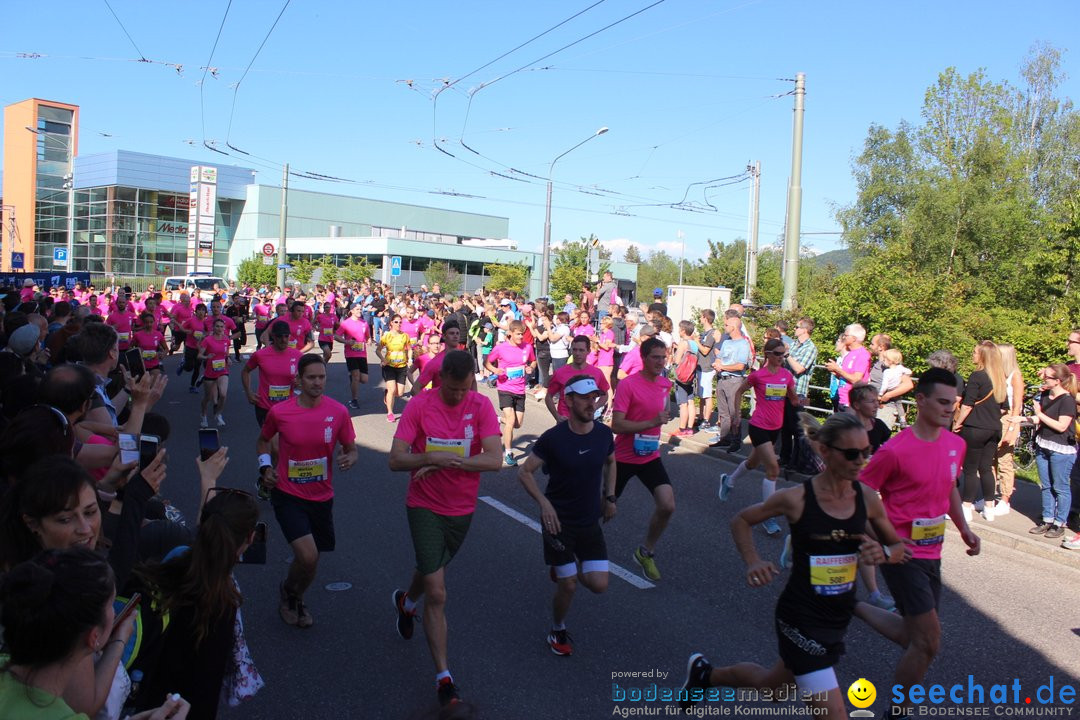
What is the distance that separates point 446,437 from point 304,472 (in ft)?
3.89

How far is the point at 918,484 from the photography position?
4.56 m

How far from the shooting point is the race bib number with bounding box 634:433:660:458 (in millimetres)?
6703

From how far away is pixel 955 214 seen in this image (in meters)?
34.2

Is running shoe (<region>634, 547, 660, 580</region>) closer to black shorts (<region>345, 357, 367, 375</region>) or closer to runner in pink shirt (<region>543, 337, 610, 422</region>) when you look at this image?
runner in pink shirt (<region>543, 337, 610, 422</region>)

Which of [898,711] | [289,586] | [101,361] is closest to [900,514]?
[898,711]

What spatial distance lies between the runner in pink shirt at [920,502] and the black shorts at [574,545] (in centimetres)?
158

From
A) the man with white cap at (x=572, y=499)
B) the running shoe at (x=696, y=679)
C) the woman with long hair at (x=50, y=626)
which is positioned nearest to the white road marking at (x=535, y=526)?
the man with white cap at (x=572, y=499)

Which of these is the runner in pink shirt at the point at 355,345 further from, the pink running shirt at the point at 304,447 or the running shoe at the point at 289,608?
the running shoe at the point at 289,608

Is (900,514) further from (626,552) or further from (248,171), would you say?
(248,171)

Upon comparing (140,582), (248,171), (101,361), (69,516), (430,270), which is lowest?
(140,582)

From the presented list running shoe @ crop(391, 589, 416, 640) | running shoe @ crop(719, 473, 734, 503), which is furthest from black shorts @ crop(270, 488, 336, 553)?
running shoe @ crop(719, 473, 734, 503)

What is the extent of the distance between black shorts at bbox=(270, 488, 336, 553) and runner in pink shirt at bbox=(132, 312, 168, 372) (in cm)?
855

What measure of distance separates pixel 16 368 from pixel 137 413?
61.4 inches

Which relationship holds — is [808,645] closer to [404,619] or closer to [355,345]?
[404,619]
